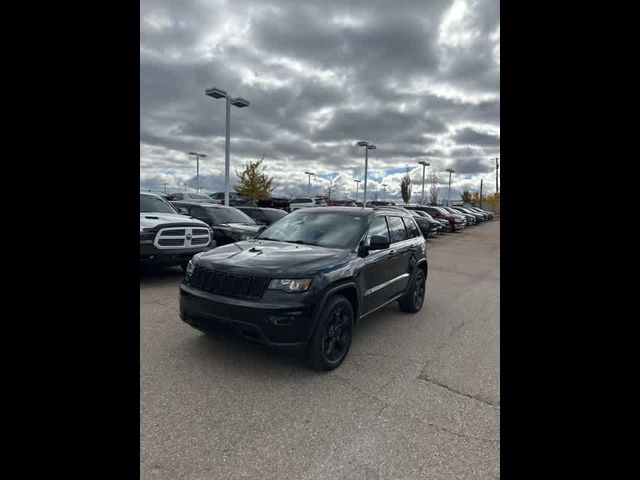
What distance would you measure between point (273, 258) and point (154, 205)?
587 cm

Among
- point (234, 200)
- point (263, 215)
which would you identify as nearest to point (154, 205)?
point (263, 215)

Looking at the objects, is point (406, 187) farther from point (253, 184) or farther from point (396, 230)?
point (396, 230)

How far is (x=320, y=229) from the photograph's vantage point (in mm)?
4762

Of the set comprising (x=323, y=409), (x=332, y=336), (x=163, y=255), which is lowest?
(x=323, y=409)

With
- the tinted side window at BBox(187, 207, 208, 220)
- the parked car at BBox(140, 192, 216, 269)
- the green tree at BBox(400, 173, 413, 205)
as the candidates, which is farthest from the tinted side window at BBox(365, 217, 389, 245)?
the green tree at BBox(400, 173, 413, 205)

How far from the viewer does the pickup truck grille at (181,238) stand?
22.7ft

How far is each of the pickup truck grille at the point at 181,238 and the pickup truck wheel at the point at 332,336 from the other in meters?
4.38

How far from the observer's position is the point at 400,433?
2.67m

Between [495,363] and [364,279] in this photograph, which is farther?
[364,279]

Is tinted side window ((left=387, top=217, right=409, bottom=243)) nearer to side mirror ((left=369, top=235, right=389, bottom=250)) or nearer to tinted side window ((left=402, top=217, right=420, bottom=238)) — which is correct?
tinted side window ((left=402, top=217, right=420, bottom=238))
